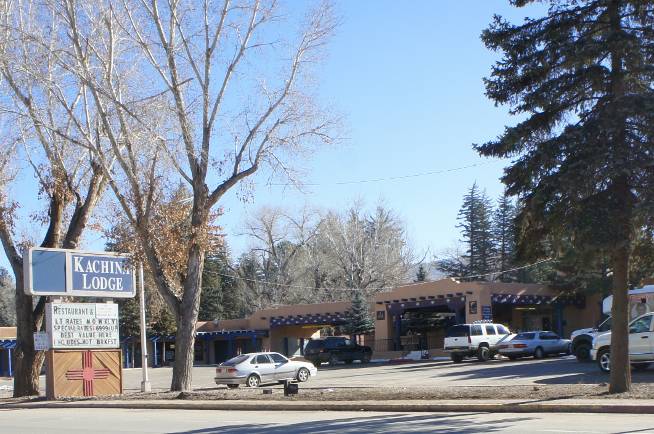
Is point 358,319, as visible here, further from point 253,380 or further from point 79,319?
point 79,319

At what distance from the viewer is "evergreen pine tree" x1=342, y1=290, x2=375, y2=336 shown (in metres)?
57.8

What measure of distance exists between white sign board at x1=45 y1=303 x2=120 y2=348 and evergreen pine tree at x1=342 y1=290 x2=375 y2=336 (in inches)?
1142

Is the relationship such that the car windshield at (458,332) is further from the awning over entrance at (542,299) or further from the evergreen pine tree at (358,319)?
the evergreen pine tree at (358,319)

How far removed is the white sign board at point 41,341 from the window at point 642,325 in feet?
63.5

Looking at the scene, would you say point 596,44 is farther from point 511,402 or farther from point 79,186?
point 79,186

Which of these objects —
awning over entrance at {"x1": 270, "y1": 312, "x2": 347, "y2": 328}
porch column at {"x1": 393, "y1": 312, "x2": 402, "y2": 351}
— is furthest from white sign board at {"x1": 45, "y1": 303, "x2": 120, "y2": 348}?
Answer: awning over entrance at {"x1": 270, "y1": 312, "x2": 347, "y2": 328}

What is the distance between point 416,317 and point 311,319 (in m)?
8.14

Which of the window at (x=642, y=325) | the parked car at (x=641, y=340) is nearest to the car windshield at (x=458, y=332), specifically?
the parked car at (x=641, y=340)

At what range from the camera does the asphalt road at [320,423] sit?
46.3ft

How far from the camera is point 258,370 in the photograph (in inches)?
1259

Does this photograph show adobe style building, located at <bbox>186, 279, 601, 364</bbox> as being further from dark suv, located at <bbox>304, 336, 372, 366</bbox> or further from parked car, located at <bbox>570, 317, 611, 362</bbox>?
parked car, located at <bbox>570, 317, 611, 362</bbox>

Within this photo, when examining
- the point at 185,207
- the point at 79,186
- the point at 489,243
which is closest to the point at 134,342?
the point at 489,243

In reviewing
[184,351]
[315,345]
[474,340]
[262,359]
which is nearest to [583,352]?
[474,340]

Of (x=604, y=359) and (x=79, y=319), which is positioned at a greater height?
(x=79, y=319)
